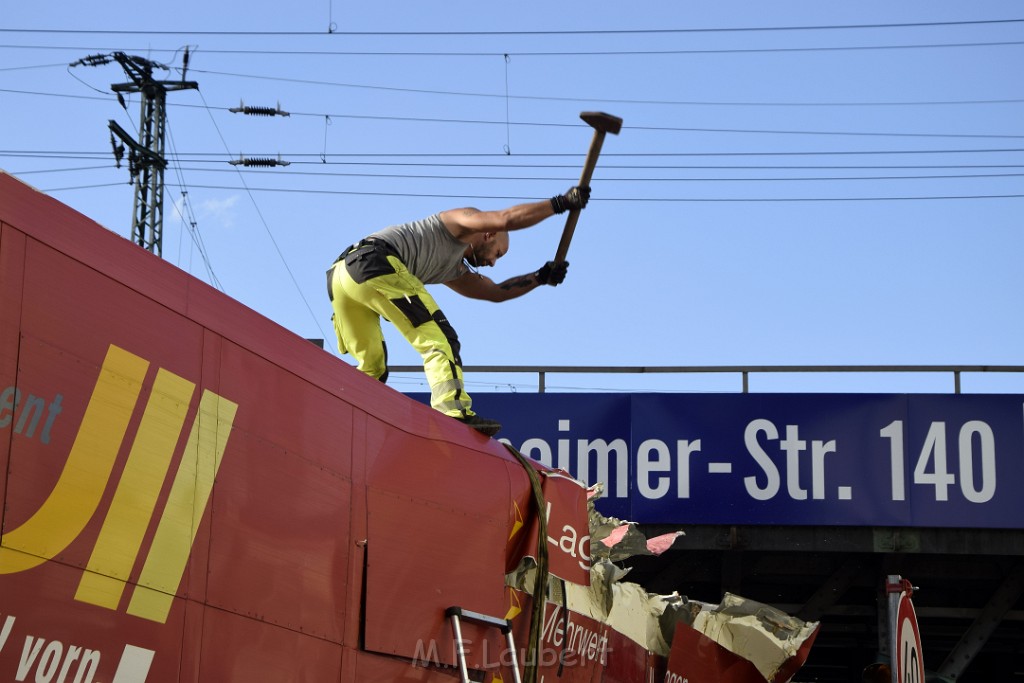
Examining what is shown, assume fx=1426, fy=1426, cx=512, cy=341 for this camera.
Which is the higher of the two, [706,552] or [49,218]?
[706,552]

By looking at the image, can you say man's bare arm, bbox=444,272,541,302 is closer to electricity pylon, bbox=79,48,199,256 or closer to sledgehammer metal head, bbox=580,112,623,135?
sledgehammer metal head, bbox=580,112,623,135

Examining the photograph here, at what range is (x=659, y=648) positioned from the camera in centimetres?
973

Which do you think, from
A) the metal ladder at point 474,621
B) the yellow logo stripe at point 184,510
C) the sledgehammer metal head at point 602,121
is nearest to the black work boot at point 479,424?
the metal ladder at point 474,621

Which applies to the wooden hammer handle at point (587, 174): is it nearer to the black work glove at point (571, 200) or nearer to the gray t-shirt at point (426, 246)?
the black work glove at point (571, 200)

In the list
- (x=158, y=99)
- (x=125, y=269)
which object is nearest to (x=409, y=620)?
(x=125, y=269)

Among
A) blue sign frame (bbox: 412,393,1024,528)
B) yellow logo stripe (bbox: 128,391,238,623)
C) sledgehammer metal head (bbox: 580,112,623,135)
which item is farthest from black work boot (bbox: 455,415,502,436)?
blue sign frame (bbox: 412,393,1024,528)

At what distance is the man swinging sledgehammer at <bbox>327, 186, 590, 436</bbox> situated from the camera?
7.03m

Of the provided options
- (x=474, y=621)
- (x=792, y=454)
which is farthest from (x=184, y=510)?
(x=792, y=454)

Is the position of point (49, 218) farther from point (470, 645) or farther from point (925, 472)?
point (925, 472)

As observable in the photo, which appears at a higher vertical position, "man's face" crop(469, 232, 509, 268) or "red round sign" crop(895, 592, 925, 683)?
"man's face" crop(469, 232, 509, 268)

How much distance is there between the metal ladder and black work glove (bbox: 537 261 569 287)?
7.13 ft

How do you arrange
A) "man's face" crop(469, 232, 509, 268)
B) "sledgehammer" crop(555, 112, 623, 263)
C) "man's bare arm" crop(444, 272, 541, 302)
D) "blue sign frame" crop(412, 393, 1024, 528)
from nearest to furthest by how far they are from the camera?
"sledgehammer" crop(555, 112, 623, 263)
"man's face" crop(469, 232, 509, 268)
"man's bare arm" crop(444, 272, 541, 302)
"blue sign frame" crop(412, 393, 1024, 528)

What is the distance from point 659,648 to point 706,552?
4125 mm

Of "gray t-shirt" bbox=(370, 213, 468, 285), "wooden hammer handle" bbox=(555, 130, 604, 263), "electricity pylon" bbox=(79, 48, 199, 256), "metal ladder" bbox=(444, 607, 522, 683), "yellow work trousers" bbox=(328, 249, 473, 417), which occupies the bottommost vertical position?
"metal ladder" bbox=(444, 607, 522, 683)
